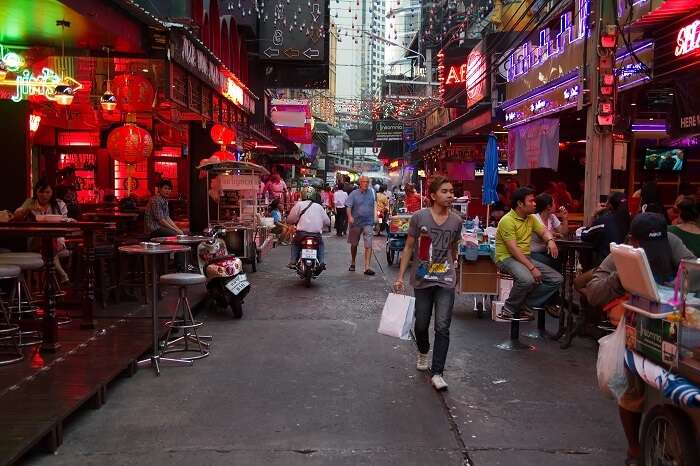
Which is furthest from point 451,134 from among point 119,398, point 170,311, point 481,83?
point 119,398

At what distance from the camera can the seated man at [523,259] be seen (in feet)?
23.7

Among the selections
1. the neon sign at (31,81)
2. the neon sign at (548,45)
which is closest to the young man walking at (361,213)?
the neon sign at (548,45)

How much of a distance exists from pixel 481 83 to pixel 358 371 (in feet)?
41.7

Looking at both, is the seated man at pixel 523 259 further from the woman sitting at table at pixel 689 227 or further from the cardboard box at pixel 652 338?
the cardboard box at pixel 652 338

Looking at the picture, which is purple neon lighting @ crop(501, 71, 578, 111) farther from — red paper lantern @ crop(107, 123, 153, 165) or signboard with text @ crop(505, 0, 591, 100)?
red paper lantern @ crop(107, 123, 153, 165)

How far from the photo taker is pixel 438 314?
233 inches

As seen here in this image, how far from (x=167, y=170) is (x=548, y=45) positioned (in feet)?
33.7

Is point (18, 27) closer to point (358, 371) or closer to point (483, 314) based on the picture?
point (358, 371)

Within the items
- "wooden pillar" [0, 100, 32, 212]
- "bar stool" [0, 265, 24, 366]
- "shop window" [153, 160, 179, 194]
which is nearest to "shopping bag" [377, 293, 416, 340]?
"bar stool" [0, 265, 24, 366]

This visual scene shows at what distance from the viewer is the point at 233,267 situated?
8.79 meters

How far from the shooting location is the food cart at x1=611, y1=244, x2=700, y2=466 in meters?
3.15

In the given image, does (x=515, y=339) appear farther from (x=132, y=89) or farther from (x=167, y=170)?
(x=167, y=170)

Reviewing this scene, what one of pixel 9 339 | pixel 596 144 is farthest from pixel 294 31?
pixel 9 339

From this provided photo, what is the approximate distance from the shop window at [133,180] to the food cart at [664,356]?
578 inches
